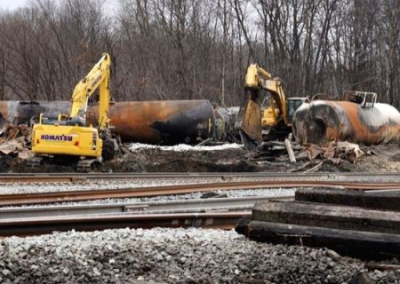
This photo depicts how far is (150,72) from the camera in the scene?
51594 mm

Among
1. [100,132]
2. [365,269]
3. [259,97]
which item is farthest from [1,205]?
[259,97]

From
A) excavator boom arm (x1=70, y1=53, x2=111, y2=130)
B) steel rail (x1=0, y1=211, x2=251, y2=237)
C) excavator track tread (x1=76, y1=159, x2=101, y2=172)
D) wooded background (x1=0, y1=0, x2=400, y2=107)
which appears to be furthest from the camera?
wooded background (x1=0, y1=0, x2=400, y2=107)

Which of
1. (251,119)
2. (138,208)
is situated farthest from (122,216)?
(251,119)

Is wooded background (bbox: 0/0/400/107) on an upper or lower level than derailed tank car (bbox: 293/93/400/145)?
upper

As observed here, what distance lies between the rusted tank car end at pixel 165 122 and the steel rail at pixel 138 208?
1606cm

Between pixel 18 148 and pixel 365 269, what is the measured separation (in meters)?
17.8

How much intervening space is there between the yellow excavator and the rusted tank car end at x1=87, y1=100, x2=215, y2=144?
2744mm

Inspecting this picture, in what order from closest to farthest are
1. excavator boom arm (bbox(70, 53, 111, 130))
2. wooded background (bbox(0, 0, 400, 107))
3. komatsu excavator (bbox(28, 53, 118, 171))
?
1. komatsu excavator (bbox(28, 53, 118, 171))
2. excavator boom arm (bbox(70, 53, 111, 130))
3. wooded background (bbox(0, 0, 400, 107))

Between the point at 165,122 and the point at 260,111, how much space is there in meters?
4.91

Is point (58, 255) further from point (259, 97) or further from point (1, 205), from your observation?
point (259, 97)

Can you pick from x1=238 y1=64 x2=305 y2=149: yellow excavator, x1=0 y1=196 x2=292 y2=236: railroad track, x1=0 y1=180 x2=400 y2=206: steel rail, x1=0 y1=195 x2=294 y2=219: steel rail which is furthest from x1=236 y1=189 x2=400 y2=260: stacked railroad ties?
x1=238 y1=64 x2=305 y2=149: yellow excavator

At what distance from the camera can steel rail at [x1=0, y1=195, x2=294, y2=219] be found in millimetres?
8234

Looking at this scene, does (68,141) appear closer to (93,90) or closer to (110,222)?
(93,90)

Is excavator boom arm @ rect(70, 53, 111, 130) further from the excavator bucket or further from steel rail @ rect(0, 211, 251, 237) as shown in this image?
steel rail @ rect(0, 211, 251, 237)
